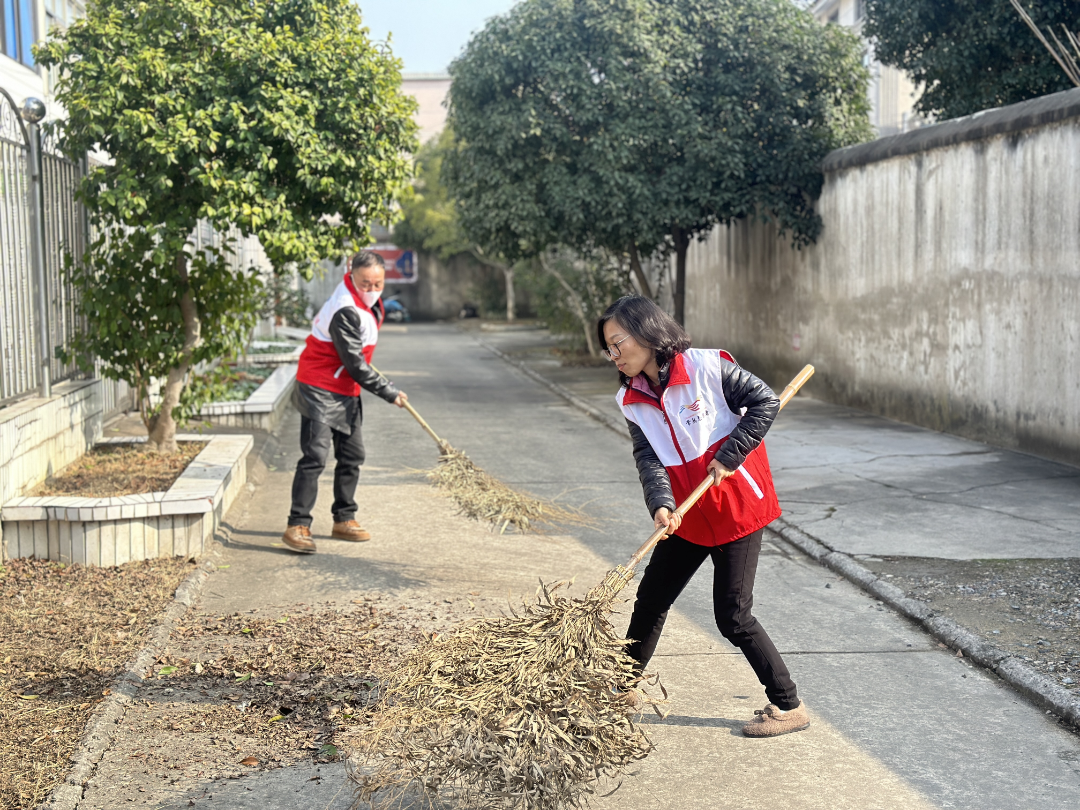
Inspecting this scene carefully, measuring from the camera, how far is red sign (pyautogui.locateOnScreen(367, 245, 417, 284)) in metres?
40.8

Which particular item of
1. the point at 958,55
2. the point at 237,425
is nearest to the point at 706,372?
the point at 237,425

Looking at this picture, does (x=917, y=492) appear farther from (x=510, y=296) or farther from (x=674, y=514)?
(x=510, y=296)

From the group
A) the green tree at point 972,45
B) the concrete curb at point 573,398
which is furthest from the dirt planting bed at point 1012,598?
the green tree at point 972,45

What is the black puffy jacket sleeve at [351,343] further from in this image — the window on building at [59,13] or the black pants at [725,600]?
the window on building at [59,13]

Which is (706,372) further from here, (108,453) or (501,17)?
(501,17)

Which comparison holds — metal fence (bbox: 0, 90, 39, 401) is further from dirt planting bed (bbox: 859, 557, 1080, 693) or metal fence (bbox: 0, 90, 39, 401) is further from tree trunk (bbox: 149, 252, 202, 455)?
dirt planting bed (bbox: 859, 557, 1080, 693)

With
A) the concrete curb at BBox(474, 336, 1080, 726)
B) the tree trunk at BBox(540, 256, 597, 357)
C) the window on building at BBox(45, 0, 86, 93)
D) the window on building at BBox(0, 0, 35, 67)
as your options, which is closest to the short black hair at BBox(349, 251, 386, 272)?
the concrete curb at BBox(474, 336, 1080, 726)

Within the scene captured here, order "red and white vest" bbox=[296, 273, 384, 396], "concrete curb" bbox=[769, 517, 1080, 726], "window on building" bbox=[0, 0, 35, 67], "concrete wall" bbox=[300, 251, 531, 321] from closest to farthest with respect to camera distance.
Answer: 1. "concrete curb" bbox=[769, 517, 1080, 726]
2. "red and white vest" bbox=[296, 273, 384, 396]
3. "window on building" bbox=[0, 0, 35, 67]
4. "concrete wall" bbox=[300, 251, 531, 321]

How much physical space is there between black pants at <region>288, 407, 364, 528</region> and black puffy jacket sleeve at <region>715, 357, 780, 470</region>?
3358 mm

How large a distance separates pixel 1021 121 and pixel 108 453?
8.17m

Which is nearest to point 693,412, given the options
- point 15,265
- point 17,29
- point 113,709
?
point 113,709

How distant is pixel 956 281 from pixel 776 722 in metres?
7.69

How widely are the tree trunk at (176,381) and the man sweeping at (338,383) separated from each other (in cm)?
179

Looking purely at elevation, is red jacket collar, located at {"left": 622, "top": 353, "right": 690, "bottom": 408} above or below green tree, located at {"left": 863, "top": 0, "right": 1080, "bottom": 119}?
below
